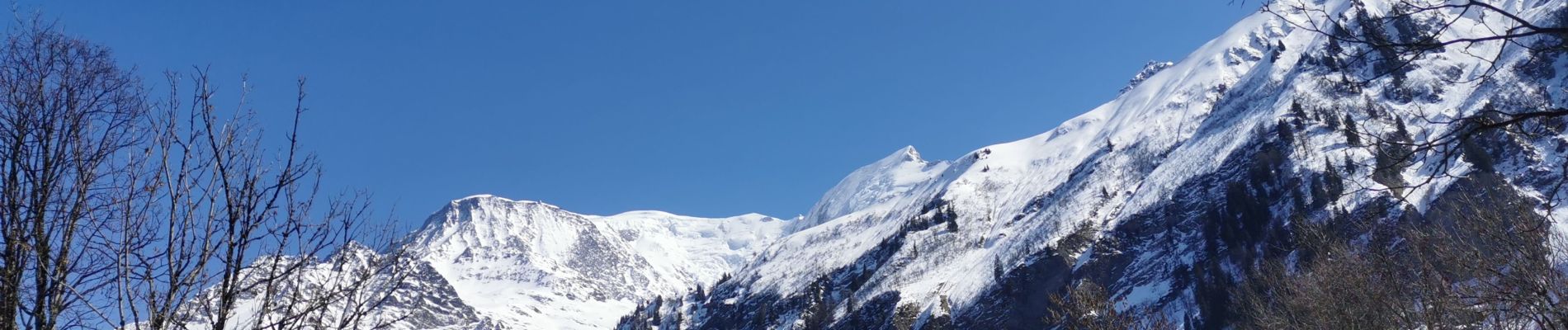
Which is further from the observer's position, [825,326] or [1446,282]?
[825,326]

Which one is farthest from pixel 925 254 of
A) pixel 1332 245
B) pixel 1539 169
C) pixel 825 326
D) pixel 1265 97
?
pixel 1332 245

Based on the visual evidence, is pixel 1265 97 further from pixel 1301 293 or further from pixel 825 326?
pixel 1301 293

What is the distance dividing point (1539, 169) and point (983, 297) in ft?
244

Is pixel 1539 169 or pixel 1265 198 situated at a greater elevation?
pixel 1265 198

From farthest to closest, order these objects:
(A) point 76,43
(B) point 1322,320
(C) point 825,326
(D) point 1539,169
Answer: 1. (C) point 825,326
2. (D) point 1539,169
3. (B) point 1322,320
4. (A) point 76,43

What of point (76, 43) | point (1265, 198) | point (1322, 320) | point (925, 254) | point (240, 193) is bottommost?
point (1322, 320)

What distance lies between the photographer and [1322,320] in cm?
2241

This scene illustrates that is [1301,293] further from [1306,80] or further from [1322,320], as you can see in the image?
[1306,80]

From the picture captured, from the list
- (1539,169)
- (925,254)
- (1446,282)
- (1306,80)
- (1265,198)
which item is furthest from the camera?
(925,254)

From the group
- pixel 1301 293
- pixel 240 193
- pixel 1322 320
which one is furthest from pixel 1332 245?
pixel 240 193

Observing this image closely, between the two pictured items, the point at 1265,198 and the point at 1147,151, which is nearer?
the point at 1265,198

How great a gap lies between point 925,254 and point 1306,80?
276ft

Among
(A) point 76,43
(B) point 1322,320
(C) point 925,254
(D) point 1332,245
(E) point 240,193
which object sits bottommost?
(B) point 1322,320

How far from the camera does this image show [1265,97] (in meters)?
170
